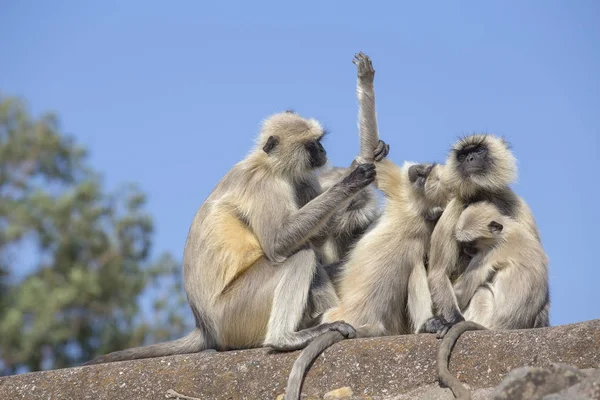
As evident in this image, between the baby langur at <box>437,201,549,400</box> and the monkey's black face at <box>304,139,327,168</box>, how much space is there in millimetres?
1196

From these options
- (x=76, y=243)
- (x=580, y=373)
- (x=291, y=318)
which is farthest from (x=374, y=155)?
(x=76, y=243)

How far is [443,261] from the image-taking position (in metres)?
6.00

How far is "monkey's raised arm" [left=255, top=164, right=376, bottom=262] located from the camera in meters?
6.23

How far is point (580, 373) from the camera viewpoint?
3.73 meters

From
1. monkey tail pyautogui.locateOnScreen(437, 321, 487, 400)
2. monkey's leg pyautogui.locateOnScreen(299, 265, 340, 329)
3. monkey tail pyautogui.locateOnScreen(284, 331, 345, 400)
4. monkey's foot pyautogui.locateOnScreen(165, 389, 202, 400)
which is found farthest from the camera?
monkey's leg pyautogui.locateOnScreen(299, 265, 340, 329)

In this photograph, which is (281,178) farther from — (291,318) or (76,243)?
(76,243)

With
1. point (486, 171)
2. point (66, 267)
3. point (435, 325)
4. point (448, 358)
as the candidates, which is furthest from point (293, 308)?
point (66, 267)

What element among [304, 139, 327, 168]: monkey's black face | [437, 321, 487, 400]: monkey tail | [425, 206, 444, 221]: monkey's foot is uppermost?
[304, 139, 327, 168]: monkey's black face

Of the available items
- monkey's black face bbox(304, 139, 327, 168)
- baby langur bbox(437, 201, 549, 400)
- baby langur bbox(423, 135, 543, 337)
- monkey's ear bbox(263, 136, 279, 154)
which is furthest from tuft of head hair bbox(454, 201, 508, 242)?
monkey's ear bbox(263, 136, 279, 154)

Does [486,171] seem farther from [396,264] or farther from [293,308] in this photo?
[293,308]

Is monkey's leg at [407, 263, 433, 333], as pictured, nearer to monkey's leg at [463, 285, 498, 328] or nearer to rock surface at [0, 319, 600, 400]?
monkey's leg at [463, 285, 498, 328]

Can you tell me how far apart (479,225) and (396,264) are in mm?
596

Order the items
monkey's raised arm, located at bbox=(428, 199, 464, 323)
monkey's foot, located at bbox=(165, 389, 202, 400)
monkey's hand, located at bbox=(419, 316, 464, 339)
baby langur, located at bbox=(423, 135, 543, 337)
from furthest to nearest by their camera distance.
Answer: baby langur, located at bbox=(423, 135, 543, 337) < monkey's raised arm, located at bbox=(428, 199, 464, 323) < monkey's hand, located at bbox=(419, 316, 464, 339) < monkey's foot, located at bbox=(165, 389, 202, 400)

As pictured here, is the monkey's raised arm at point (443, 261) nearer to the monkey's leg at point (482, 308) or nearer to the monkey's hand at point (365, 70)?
the monkey's leg at point (482, 308)
